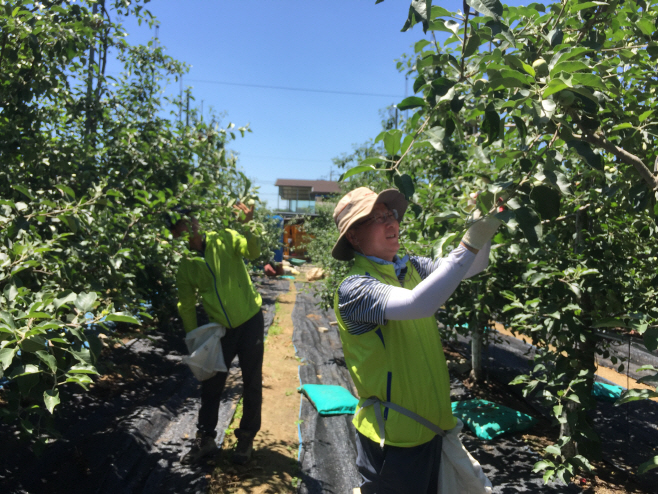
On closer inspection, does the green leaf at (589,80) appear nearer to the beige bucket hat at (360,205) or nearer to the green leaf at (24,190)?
the beige bucket hat at (360,205)

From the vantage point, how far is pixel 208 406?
10.1 ft

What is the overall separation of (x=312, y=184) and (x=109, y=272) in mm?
38562

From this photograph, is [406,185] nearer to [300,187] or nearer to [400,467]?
[400,467]

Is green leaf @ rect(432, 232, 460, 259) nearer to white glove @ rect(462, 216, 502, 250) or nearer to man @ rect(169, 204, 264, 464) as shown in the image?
white glove @ rect(462, 216, 502, 250)

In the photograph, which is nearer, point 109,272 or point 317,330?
point 109,272

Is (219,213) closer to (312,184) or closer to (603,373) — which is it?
(603,373)

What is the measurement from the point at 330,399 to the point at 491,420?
4.83 ft

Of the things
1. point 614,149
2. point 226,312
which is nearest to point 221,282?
point 226,312

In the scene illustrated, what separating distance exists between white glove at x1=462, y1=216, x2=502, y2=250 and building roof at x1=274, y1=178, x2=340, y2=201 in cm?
3768

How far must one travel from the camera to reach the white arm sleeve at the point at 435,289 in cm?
127

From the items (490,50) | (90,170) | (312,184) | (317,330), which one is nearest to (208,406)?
(90,170)

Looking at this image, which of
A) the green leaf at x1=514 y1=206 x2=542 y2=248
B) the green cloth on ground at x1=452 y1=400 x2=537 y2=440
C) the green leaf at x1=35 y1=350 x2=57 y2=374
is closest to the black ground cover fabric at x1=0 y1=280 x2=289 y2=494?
the green leaf at x1=35 y1=350 x2=57 y2=374

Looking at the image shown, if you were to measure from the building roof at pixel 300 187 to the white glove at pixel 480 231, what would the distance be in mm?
37684

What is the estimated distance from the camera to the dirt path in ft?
9.71
